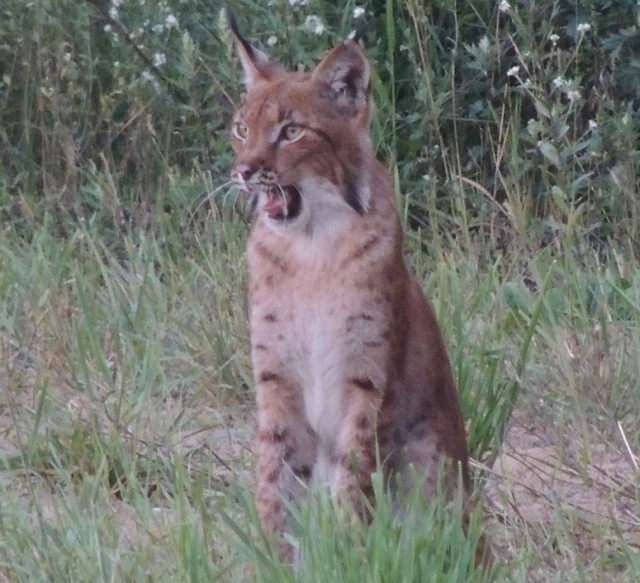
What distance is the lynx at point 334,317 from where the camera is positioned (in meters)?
3.52

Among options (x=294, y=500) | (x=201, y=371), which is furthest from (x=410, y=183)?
(x=294, y=500)

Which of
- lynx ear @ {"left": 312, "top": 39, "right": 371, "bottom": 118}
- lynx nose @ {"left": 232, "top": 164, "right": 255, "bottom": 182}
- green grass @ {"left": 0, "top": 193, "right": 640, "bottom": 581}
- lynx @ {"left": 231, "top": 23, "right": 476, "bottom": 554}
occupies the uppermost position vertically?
lynx ear @ {"left": 312, "top": 39, "right": 371, "bottom": 118}

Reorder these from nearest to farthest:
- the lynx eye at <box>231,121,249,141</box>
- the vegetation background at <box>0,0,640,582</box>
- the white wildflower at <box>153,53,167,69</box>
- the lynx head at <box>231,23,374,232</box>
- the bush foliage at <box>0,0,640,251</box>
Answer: the vegetation background at <box>0,0,640,582</box>
the lynx head at <box>231,23,374,232</box>
the lynx eye at <box>231,121,249,141</box>
the bush foliage at <box>0,0,640,251</box>
the white wildflower at <box>153,53,167,69</box>

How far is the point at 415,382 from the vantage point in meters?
3.60

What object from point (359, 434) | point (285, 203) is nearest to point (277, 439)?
point (359, 434)

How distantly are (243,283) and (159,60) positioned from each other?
5.31ft

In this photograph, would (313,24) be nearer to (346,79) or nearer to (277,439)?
(346,79)

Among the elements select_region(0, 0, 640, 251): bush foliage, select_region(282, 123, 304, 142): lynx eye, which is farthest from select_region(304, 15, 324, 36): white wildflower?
select_region(282, 123, 304, 142): lynx eye

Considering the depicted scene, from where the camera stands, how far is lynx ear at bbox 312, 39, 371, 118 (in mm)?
3668

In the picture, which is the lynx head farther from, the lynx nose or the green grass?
the green grass

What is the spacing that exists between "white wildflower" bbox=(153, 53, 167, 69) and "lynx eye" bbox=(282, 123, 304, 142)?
101 inches

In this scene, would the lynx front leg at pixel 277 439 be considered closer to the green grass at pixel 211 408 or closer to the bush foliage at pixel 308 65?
the green grass at pixel 211 408

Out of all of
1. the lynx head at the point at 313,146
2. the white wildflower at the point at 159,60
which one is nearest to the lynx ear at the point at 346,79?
the lynx head at the point at 313,146

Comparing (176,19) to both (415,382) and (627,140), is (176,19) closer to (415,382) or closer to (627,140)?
(627,140)
